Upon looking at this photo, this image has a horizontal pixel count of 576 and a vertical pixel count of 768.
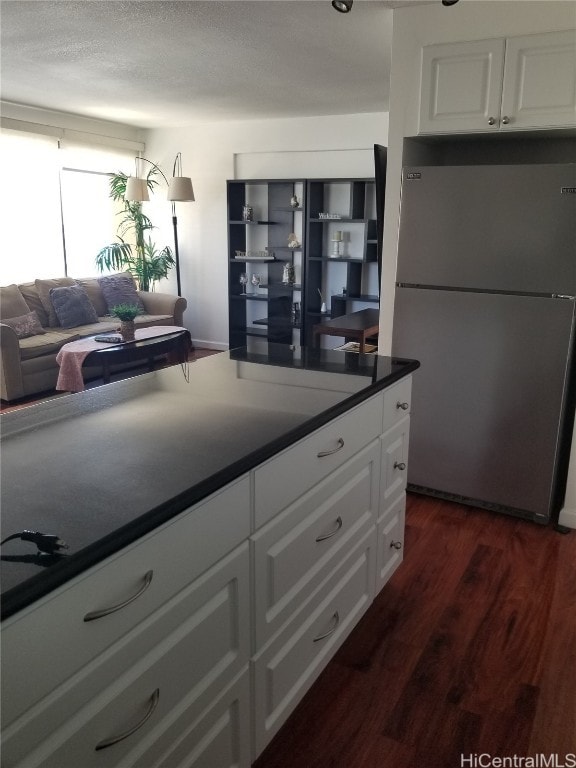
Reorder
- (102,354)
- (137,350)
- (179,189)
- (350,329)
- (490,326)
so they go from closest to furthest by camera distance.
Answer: (490,326) < (350,329) < (102,354) < (137,350) < (179,189)

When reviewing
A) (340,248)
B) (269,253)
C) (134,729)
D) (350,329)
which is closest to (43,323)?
(269,253)

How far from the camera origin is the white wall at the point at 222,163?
573 cm

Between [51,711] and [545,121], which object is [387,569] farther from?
[545,121]

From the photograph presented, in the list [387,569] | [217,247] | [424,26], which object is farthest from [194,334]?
[387,569]

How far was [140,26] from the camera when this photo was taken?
3127 mm

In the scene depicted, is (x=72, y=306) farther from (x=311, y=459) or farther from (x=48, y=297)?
(x=311, y=459)

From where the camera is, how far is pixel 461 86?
2691mm

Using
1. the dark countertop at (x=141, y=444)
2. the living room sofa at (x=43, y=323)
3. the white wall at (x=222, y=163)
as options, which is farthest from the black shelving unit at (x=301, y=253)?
the dark countertop at (x=141, y=444)

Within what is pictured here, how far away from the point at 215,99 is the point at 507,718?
4819mm

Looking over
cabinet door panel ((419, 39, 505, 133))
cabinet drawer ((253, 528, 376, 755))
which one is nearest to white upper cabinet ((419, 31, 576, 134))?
cabinet door panel ((419, 39, 505, 133))

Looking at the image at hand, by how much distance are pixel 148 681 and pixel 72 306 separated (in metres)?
4.99

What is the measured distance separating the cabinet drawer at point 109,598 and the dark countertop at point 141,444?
4 cm

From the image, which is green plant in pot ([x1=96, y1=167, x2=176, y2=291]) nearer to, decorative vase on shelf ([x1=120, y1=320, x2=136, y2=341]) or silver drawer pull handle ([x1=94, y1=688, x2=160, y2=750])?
decorative vase on shelf ([x1=120, y1=320, x2=136, y2=341])

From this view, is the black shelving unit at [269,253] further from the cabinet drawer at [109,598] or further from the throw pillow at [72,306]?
the cabinet drawer at [109,598]
